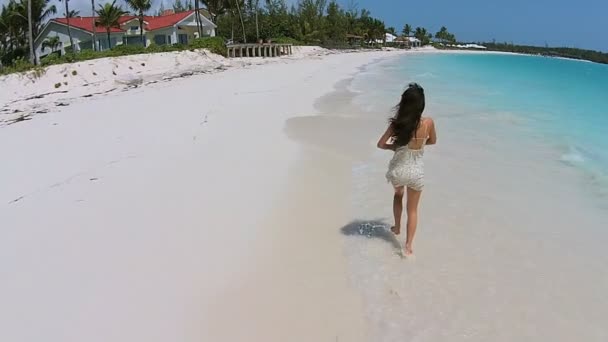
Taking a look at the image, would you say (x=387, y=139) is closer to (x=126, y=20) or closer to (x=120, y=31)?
(x=120, y=31)

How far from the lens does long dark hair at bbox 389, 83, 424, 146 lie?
→ 12.6 feet

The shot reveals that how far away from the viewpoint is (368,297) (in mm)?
3797

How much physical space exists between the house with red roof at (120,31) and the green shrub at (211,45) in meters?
8.92

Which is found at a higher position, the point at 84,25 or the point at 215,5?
the point at 215,5

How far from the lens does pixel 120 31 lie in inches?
1770

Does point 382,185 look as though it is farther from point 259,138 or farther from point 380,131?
point 380,131

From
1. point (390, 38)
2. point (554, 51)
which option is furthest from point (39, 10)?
point (554, 51)

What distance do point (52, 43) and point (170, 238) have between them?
152 ft

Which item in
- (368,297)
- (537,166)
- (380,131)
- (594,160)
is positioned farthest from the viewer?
(380,131)

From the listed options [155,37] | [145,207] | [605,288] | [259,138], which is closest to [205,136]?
[259,138]

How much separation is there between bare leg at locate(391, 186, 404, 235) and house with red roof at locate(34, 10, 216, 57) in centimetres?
4221

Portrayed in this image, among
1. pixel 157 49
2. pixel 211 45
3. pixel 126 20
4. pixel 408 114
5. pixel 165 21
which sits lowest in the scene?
pixel 408 114

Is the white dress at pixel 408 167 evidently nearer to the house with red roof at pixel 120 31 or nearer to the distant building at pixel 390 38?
the house with red roof at pixel 120 31

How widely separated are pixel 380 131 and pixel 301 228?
566cm
